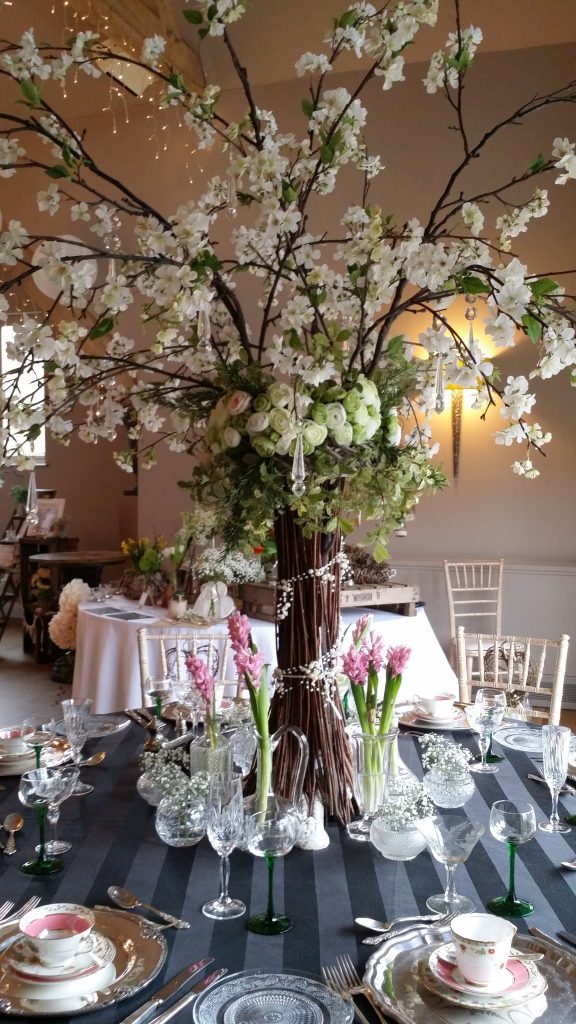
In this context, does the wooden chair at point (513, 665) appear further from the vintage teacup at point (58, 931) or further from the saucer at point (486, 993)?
the vintage teacup at point (58, 931)

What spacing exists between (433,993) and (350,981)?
11 centimetres

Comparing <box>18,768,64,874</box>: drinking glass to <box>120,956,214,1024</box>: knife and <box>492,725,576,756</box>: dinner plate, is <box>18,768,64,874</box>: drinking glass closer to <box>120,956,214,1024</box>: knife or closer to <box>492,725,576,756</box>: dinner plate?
<box>120,956,214,1024</box>: knife

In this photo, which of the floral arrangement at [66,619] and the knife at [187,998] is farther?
the floral arrangement at [66,619]

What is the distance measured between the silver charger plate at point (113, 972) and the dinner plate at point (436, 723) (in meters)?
1.12

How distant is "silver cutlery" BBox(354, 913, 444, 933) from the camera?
1259mm

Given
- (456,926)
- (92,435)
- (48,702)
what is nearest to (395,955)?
(456,926)

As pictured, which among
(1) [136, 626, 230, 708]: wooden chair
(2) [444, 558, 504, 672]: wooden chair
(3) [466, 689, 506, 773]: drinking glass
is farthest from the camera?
(2) [444, 558, 504, 672]: wooden chair

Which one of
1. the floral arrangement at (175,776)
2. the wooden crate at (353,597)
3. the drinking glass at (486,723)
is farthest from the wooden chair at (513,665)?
the floral arrangement at (175,776)

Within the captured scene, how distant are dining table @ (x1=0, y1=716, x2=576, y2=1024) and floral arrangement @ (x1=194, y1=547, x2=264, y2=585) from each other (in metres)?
1.81

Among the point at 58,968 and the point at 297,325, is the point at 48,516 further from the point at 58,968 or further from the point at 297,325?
the point at 58,968

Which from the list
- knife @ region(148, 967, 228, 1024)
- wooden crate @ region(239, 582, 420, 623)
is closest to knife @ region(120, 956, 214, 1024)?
knife @ region(148, 967, 228, 1024)

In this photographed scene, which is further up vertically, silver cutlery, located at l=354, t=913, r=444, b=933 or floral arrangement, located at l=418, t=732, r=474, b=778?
floral arrangement, located at l=418, t=732, r=474, b=778

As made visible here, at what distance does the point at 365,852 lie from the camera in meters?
1.53

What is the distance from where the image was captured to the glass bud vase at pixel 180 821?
1535mm
